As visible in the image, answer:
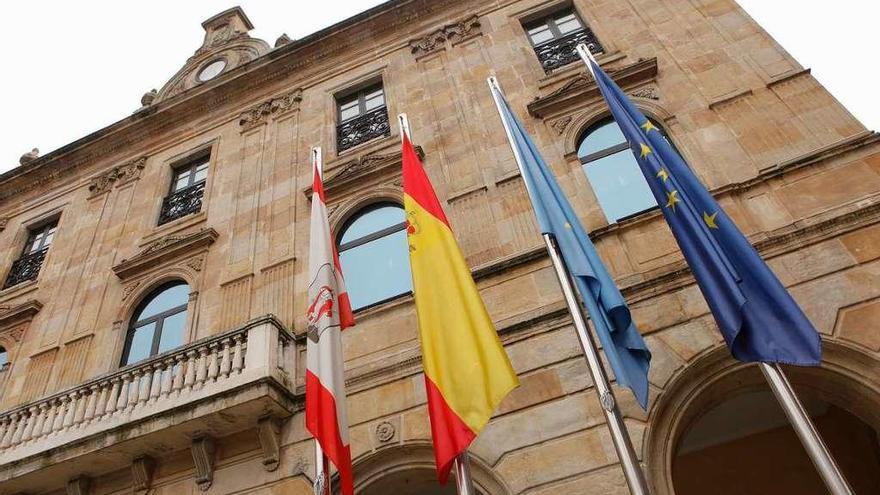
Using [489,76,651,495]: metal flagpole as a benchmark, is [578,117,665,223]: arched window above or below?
above

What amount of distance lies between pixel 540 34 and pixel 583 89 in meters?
3.20

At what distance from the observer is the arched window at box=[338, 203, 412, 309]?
30.8 ft

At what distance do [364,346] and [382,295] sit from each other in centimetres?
110

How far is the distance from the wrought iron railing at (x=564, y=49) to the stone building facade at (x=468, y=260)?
0.10m

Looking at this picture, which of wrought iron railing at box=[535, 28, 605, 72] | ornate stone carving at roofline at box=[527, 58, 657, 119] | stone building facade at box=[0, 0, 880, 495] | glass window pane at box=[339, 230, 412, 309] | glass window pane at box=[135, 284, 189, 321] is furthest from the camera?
wrought iron railing at box=[535, 28, 605, 72]

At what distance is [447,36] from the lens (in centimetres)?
1345

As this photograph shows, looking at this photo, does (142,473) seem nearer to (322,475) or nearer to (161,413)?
(161,413)

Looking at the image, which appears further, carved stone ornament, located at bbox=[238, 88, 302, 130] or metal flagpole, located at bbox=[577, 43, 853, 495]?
carved stone ornament, located at bbox=[238, 88, 302, 130]

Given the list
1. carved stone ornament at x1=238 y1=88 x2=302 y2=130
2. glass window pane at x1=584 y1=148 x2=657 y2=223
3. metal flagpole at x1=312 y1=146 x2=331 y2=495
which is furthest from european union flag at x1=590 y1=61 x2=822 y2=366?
carved stone ornament at x1=238 y1=88 x2=302 y2=130

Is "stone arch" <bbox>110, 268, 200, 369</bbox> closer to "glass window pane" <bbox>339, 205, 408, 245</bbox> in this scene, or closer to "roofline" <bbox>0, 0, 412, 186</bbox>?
"glass window pane" <bbox>339, 205, 408, 245</bbox>

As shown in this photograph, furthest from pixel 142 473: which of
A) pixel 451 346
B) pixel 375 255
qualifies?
pixel 451 346

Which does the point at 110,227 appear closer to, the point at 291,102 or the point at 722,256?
the point at 291,102

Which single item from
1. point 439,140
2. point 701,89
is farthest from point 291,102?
point 701,89

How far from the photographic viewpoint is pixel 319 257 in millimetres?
7176
